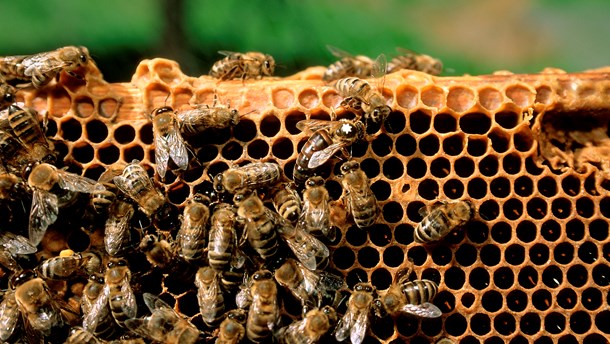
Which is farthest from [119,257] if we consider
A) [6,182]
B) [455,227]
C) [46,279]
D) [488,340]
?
[488,340]

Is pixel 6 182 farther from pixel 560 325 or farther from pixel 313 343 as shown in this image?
pixel 560 325

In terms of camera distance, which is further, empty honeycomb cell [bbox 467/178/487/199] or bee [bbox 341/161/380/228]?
empty honeycomb cell [bbox 467/178/487/199]

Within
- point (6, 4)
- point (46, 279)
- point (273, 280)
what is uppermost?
point (6, 4)

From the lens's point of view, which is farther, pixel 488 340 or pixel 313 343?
pixel 488 340

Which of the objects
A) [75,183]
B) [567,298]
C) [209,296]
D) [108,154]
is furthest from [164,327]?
[567,298]

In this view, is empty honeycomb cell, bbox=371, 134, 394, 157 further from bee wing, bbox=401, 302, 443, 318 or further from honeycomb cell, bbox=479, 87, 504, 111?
bee wing, bbox=401, 302, 443, 318

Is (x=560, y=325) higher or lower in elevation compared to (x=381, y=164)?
lower

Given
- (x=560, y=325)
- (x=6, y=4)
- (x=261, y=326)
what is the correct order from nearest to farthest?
1. (x=261, y=326)
2. (x=560, y=325)
3. (x=6, y=4)

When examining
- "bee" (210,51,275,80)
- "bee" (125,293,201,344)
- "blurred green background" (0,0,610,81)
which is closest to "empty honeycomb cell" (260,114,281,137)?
"bee" (210,51,275,80)
